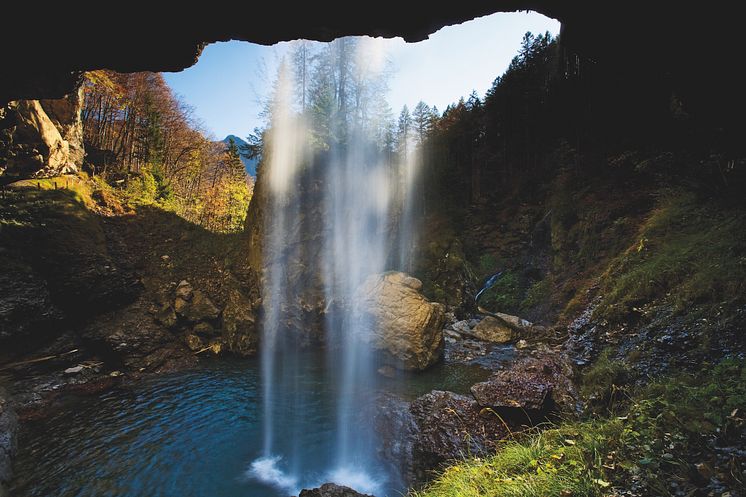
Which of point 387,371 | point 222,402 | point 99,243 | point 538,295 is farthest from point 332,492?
point 538,295

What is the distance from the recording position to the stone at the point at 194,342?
1347 cm

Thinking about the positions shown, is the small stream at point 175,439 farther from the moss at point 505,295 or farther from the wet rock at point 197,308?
the moss at point 505,295

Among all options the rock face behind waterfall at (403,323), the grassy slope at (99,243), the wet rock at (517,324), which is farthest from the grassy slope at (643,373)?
the grassy slope at (99,243)

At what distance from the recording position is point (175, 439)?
7.86 m

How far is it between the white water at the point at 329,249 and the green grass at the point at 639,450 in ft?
20.2

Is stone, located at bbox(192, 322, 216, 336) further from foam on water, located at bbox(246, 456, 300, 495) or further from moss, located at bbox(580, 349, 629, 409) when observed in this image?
moss, located at bbox(580, 349, 629, 409)

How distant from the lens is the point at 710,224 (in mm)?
8109

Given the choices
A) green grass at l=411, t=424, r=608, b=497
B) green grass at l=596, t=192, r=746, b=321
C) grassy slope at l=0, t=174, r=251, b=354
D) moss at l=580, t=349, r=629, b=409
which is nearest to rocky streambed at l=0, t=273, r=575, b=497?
moss at l=580, t=349, r=629, b=409

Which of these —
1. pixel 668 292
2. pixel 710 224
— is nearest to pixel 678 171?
pixel 710 224

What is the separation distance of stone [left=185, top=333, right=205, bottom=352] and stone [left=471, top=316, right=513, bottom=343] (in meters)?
13.0

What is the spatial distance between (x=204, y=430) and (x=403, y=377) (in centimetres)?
654

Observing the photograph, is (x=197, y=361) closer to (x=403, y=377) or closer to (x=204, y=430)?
(x=204, y=430)

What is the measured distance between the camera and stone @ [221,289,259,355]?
46.2 feet

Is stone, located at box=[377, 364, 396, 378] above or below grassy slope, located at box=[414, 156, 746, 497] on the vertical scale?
below
